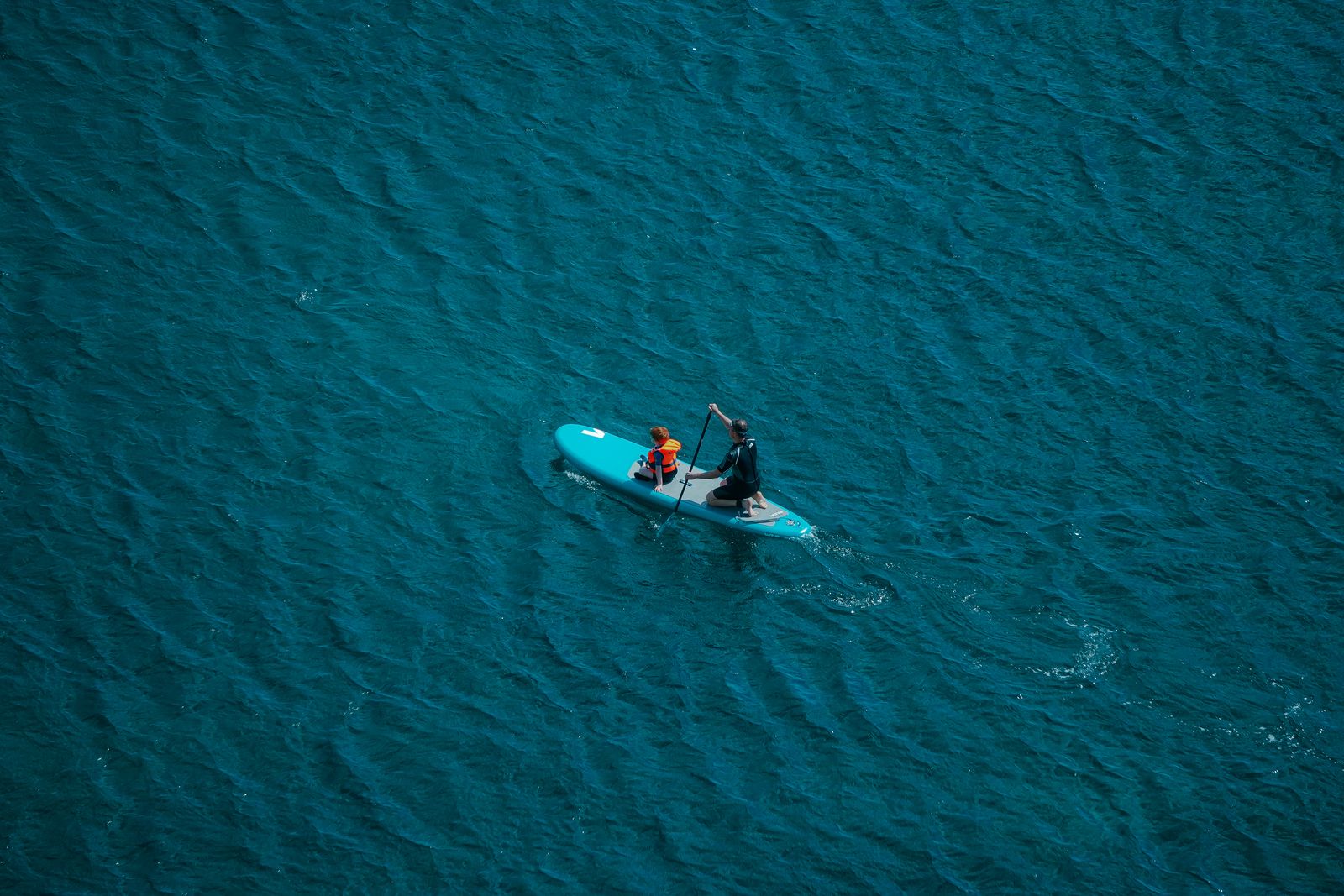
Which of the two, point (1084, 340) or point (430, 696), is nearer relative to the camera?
point (430, 696)

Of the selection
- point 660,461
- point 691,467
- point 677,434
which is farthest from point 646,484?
point 677,434

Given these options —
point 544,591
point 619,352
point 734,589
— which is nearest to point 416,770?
point 544,591

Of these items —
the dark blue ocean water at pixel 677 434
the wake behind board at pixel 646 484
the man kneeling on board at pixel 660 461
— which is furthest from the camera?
the man kneeling on board at pixel 660 461

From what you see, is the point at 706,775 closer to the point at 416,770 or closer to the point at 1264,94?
the point at 416,770

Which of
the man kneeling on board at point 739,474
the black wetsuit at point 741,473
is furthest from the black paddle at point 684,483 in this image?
the black wetsuit at point 741,473

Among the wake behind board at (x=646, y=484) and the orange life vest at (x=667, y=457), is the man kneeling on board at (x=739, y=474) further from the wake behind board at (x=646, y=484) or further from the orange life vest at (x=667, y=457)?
the orange life vest at (x=667, y=457)

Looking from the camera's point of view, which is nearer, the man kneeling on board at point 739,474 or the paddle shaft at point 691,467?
the man kneeling on board at point 739,474

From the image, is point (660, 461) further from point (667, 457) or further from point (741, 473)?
point (741, 473)
